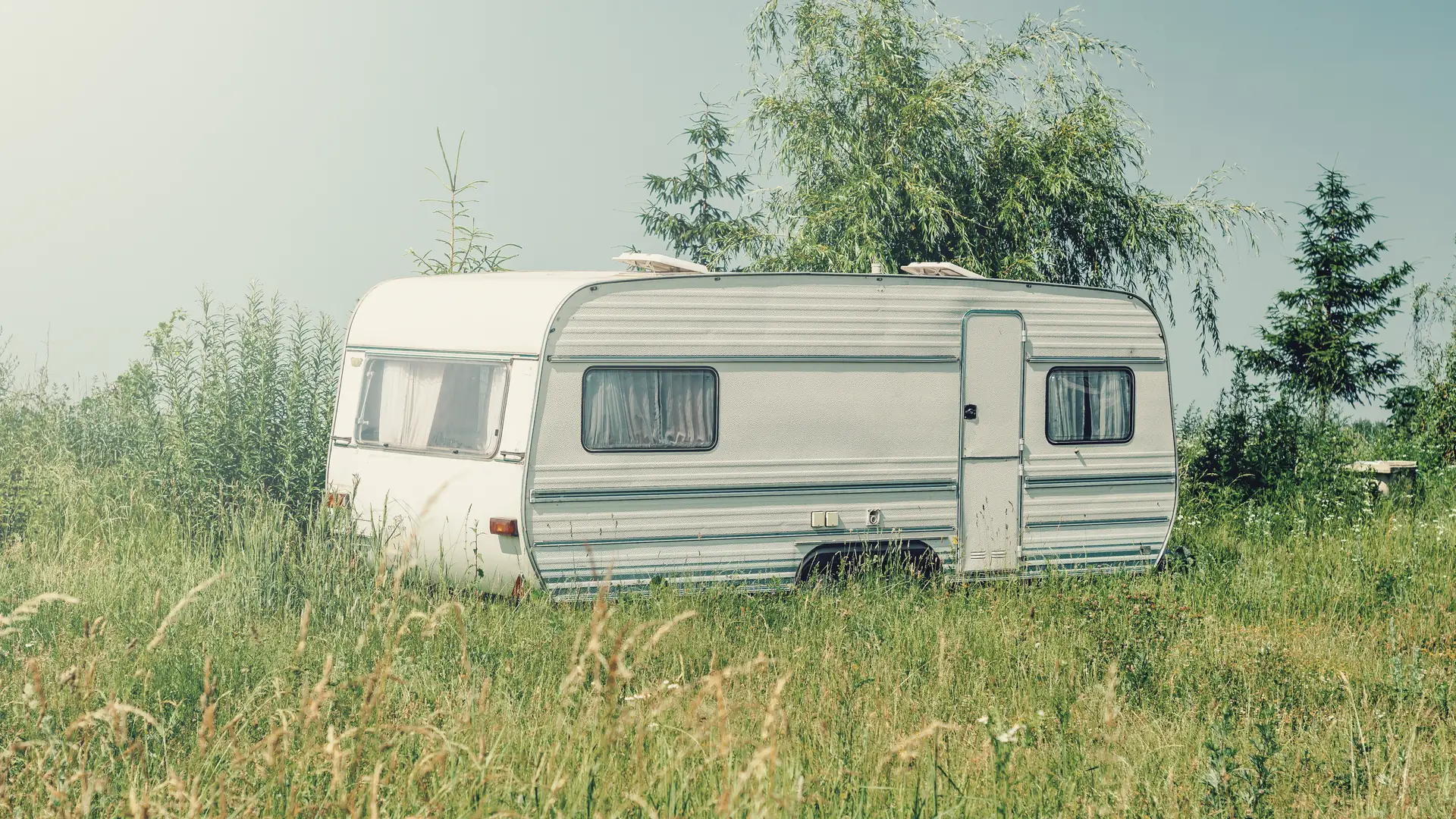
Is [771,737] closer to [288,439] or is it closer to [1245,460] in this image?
[288,439]

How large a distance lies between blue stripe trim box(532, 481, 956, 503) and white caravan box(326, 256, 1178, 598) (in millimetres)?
15

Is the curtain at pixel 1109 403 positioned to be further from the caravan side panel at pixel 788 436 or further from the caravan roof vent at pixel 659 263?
the caravan roof vent at pixel 659 263

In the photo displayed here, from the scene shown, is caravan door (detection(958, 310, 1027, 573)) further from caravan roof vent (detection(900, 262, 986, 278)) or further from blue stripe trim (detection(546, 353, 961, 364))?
caravan roof vent (detection(900, 262, 986, 278))

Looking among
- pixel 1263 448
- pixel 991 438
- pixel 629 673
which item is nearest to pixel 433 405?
pixel 991 438

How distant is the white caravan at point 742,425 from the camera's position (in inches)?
294

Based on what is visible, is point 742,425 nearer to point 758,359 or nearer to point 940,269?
point 758,359

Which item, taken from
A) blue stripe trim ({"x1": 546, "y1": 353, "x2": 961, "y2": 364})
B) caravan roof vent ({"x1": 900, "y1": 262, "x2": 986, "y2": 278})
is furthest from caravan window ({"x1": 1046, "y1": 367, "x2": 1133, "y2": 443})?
caravan roof vent ({"x1": 900, "y1": 262, "x2": 986, "y2": 278})

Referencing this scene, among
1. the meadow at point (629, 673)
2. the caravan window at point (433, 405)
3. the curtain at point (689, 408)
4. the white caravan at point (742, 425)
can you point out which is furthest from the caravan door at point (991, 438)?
the caravan window at point (433, 405)

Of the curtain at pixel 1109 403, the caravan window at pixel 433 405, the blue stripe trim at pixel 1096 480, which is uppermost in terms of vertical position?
the curtain at pixel 1109 403

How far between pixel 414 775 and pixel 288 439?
729 centimetres

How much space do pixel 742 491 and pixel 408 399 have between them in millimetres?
2454

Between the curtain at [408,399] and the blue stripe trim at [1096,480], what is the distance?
4.39m

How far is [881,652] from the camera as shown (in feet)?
20.1

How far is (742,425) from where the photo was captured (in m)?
7.90
